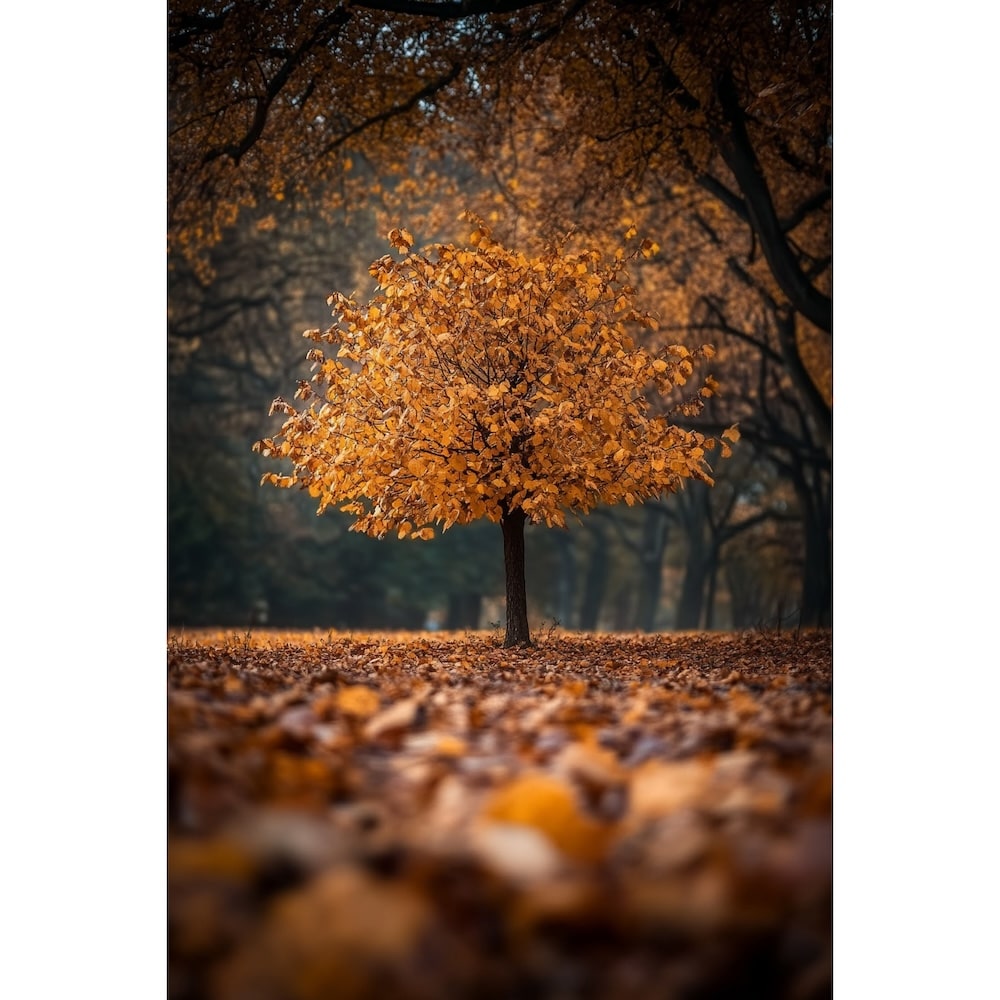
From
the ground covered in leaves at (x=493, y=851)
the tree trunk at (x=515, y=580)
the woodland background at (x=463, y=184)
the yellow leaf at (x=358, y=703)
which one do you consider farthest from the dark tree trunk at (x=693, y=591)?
the yellow leaf at (x=358, y=703)

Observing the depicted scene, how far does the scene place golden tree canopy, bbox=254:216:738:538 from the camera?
16.1 ft

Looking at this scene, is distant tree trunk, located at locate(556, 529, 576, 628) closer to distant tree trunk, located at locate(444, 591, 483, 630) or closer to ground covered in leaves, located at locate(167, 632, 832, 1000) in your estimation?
distant tree trunk, located at locate(444, 591, 483, 630)

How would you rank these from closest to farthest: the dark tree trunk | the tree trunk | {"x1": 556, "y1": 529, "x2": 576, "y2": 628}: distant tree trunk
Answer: the tree trunk → the dark tree trunk → {"x1": 556, "y1": 529, "x2": 576, "y2": 628}: distant tree trunk

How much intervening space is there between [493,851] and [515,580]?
3313 mm

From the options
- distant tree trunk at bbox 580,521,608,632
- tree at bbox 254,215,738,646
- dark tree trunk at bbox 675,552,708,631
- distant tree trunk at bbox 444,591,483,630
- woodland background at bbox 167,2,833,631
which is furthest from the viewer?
distant tree trunk at bbox 580,521,608,632

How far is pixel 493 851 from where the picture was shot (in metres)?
2.21

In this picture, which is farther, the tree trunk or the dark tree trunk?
the dark tree trunk

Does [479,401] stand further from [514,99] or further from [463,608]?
[463,608]

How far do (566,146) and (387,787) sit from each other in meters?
4.72

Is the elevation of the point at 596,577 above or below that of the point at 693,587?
below

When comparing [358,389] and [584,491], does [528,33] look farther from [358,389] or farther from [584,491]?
[584,491]

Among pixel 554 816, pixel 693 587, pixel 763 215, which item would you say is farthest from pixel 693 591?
pixel 554 816

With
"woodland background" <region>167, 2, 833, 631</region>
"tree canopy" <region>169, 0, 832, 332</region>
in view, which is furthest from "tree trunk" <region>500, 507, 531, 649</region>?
"tree canopy" <region>169, 0, 832, 332</region>

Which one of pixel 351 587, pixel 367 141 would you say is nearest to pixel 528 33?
pixel 367 141
